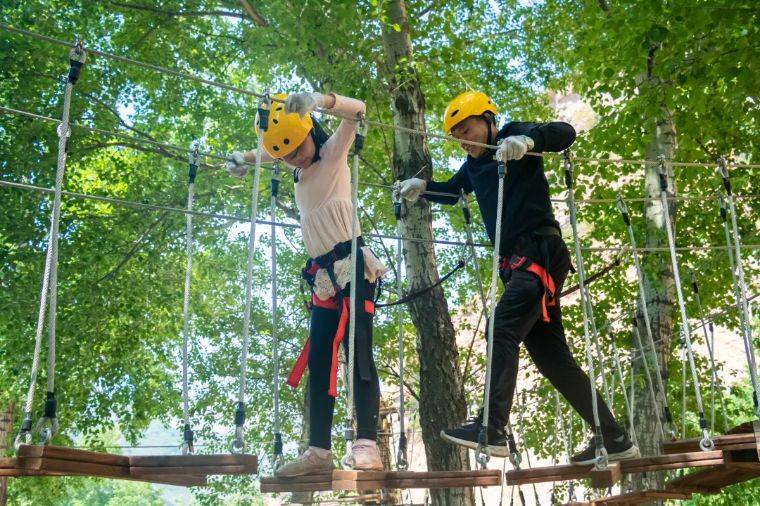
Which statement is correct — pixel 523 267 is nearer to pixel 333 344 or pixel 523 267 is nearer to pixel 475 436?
pixel 475 436

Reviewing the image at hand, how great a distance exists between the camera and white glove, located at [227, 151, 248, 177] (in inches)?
157

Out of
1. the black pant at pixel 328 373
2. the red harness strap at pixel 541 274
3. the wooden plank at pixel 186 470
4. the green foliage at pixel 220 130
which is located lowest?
the wooden plank at pixel 186 470

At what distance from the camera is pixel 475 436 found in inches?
127

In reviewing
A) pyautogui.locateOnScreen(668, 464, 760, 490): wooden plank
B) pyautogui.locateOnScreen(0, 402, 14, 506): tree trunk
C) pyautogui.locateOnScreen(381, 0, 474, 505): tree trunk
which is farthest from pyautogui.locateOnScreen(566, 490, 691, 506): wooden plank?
pyautogui.locateOnScreen(0, 402, 14, 506): tree trunk

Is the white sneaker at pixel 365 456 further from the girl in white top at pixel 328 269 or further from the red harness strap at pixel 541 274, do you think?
the red harness strap at pixel 541 274

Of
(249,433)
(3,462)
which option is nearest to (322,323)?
(3,462)

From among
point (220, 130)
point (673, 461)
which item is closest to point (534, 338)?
point (673, 461)

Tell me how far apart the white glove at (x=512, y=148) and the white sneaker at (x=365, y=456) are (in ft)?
4.10

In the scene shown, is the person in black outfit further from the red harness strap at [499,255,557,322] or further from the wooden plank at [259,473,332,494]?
the wooden plank at [259,473,332,494]

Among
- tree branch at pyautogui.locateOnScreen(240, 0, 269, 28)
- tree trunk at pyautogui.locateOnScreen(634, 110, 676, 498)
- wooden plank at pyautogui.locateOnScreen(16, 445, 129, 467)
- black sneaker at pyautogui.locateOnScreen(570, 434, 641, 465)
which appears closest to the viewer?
wooden plank at pyautogui.locateOnScreen(16, 445, 129, 467)

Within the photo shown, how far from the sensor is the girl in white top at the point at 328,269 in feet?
11.0

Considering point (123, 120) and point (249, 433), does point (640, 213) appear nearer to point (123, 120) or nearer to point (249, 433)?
point (123, 120)

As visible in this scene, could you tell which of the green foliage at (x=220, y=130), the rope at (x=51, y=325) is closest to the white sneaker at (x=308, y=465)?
the rope at (x=51, y=325)

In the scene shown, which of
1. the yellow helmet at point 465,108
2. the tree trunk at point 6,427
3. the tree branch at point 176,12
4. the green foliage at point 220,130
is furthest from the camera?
the tree trunk at point 6,427
